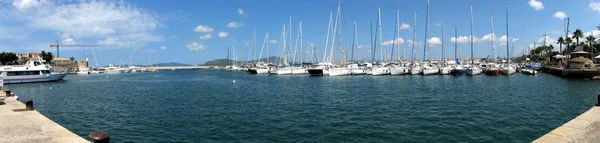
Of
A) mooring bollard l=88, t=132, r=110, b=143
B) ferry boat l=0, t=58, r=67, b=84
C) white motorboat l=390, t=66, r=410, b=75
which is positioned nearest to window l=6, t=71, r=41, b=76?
ferry boat l=0, t=58, r=67, b=84

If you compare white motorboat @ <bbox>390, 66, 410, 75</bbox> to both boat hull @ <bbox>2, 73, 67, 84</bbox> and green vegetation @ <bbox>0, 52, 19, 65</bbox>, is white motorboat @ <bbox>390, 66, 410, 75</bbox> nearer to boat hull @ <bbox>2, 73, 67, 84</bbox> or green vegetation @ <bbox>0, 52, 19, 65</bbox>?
boat hull @ <bbox>2, 73, 67, 84</bbox>

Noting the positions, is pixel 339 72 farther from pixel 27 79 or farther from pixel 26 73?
pixel 26 73

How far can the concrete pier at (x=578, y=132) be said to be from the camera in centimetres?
971

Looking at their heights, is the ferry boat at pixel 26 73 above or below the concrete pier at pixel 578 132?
above

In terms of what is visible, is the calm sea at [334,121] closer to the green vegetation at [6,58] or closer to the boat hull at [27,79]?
the boat hull at [27,79]

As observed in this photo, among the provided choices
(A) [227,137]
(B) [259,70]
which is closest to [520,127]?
(A) [227,137]

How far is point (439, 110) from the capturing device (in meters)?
22.0

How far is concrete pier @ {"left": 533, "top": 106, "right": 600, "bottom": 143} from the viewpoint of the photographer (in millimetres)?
9711

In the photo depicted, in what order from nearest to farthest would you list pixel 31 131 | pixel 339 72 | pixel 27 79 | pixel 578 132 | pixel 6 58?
pixel 578 132 < pixel 31 131 < pixel 27 79 < pixel 339 72 < pixel 6 58

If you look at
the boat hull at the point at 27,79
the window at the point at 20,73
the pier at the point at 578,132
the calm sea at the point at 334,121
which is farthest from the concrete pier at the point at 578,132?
the window at the point at 20,73

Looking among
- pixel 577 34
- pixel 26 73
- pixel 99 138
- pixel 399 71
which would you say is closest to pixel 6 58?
pixel 26 73

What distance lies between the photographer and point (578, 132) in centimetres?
1060

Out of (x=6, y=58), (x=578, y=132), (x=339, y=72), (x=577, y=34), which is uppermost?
(x=577, y=34)

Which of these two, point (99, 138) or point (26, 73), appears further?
point (26, 73)
